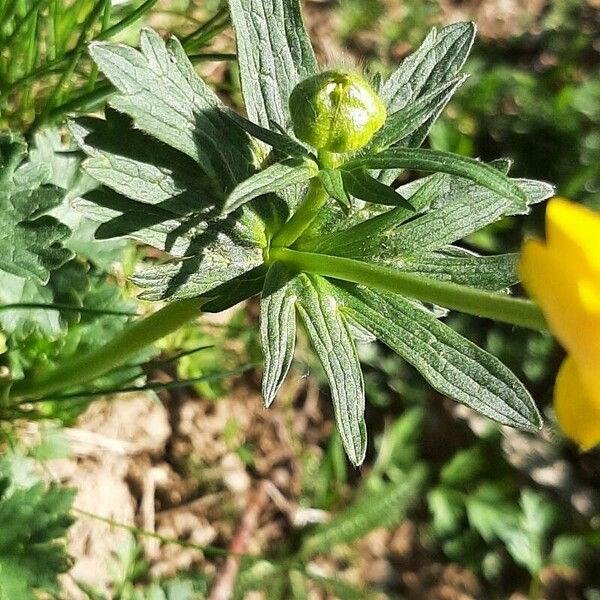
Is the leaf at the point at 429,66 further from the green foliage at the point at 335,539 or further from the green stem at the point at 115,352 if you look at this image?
the green foliage at the point at 335,539

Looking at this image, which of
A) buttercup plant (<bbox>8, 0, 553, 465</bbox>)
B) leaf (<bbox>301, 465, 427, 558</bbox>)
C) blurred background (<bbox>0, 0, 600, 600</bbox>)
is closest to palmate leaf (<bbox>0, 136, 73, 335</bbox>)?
blurred background (<bbox>0, 0, 600, 600</bbox>)

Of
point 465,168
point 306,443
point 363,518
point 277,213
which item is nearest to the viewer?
point 465,168

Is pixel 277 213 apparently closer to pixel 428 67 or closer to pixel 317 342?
pixel 317 342

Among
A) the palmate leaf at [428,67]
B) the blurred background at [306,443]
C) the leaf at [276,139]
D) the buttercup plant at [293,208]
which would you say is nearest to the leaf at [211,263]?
the buttercup plant at [293,208]

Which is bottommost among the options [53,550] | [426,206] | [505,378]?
[53,550]

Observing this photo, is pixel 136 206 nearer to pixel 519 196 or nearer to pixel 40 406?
pixel 519 196

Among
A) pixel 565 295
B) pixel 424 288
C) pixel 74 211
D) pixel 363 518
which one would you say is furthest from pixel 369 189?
pixel 363 518

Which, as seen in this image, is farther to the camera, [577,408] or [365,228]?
[365,228]

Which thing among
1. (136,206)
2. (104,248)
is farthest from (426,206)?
(104,248)
